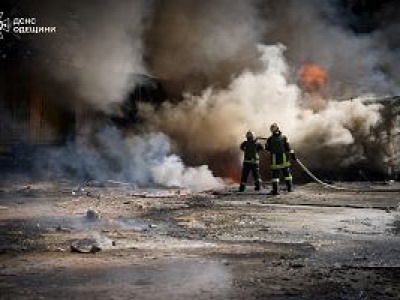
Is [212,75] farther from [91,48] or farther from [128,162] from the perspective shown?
[128,162]

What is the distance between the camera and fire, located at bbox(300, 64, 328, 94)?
790 inches

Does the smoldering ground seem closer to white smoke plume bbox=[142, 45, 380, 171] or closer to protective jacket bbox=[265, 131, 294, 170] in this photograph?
white smoke plume bbox=[142, 45, 380, 171]

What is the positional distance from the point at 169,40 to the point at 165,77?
1500 millimetres

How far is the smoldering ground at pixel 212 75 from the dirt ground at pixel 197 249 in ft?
19.3

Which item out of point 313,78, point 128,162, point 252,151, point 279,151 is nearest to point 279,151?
point 279,151

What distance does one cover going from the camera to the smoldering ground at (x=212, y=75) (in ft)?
56.5

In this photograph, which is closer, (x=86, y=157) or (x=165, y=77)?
(x=86, y=157)

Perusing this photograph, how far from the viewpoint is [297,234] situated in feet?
24.5

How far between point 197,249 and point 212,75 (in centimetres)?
1365

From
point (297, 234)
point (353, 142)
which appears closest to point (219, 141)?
point (353, 142)

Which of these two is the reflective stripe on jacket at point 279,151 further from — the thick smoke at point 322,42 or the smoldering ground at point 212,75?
the thick smoke at point 322,42

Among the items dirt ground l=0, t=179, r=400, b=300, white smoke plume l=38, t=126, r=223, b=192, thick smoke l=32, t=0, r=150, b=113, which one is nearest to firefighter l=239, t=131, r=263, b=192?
white smoke plume l=38, t=126, r=223, b=192

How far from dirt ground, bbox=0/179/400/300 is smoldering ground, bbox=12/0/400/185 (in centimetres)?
588

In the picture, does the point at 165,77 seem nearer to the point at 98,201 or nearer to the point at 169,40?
the point at 169,40
